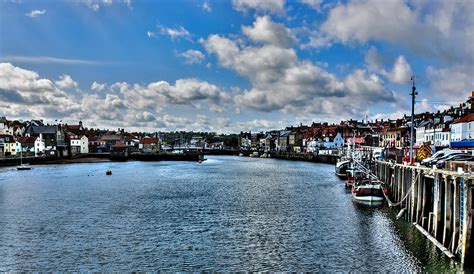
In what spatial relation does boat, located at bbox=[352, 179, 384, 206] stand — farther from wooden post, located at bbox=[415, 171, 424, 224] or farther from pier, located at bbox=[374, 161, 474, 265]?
Result: wooden post, located at bbox=[415, 171, 424, 224]

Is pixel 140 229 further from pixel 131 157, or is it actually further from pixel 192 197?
pixel 131 157

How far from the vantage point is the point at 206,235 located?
30.4m

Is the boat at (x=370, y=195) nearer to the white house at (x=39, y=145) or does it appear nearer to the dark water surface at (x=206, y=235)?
the dark water surface at (x=206, y=235)

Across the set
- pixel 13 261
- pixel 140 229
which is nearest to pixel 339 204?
pixel 140 229

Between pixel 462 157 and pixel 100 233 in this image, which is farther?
pixel 462 157

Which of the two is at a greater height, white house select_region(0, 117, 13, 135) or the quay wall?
white house select_region(0, 117, 13, 135)

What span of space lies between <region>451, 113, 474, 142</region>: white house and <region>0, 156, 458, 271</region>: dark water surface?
29.8 metres

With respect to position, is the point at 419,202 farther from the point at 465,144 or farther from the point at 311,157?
the point at 311,157

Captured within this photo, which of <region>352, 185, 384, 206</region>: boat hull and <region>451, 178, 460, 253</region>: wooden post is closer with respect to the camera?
<region>451, 178, 460, 253</region>: wooden post

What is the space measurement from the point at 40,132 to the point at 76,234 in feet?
470

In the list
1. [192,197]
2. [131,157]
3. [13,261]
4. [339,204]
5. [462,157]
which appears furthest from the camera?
[131,157]

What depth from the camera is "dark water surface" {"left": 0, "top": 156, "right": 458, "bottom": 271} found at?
24047mm

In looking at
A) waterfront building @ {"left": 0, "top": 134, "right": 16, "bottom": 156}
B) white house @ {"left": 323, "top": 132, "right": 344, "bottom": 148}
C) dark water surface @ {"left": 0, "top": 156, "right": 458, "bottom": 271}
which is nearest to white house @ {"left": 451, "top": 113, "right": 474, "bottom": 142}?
dark water surface @ {"left": 0, "top": 156, "right": 458, "bottom": 271}

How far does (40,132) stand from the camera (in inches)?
6334
